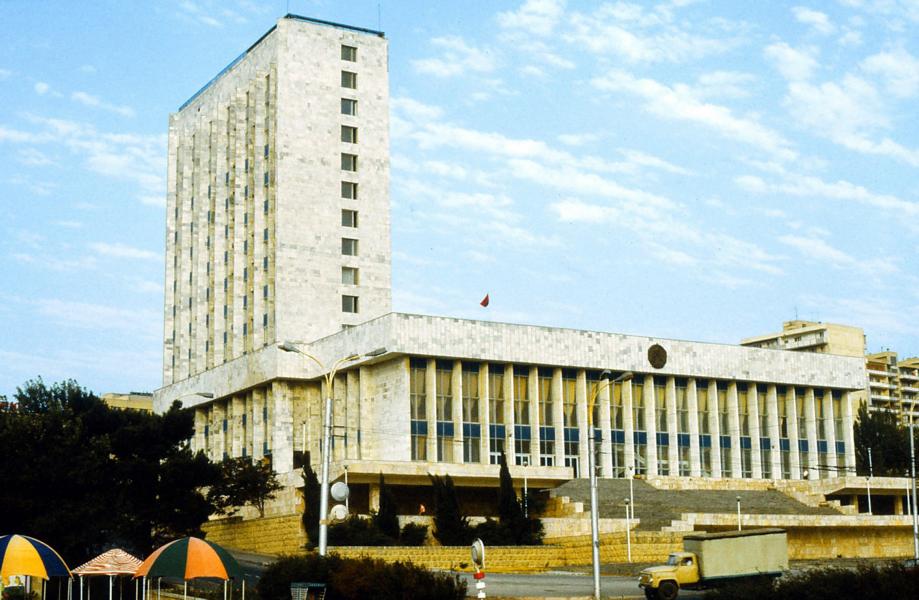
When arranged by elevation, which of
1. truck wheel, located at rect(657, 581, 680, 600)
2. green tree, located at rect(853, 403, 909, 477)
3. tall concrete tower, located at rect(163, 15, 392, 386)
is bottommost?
truck wheel, located at rect(657, 581, 680, 600)

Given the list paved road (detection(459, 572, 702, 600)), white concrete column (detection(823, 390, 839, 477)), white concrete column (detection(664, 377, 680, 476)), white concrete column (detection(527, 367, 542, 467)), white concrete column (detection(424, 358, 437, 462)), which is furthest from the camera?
white concrete column (detection(823, 390, 839, 477))

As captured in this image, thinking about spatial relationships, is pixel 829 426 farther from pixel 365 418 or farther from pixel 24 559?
pixel 24 559

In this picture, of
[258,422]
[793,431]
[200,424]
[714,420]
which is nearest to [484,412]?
[258,422]

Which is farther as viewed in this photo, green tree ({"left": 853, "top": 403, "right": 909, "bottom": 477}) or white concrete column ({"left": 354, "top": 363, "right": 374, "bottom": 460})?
green tree ({"left": 853, "top": 403, "right": 909, "bottom": 477})

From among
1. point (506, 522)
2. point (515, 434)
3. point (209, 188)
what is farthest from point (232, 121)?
point (506, 522)

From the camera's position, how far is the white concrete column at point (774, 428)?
298ft

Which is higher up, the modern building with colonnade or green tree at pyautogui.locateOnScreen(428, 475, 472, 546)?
the modern building with colonnade

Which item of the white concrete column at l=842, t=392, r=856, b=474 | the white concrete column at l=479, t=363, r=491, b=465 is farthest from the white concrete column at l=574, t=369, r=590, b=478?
the white concrete column at l=842, t=392, r=856, b=474

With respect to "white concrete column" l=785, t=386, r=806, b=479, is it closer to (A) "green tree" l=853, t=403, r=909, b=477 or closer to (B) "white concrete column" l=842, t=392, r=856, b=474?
(B) "white concrete column" l=842, t=392, r=856, b=474

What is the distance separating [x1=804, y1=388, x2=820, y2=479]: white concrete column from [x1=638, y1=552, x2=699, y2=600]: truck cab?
5532cm

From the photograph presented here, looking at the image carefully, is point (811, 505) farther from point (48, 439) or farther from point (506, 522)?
point (48, 439)

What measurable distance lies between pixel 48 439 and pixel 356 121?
46.4 metres

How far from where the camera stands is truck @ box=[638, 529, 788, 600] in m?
39.7

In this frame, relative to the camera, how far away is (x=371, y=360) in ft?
262
